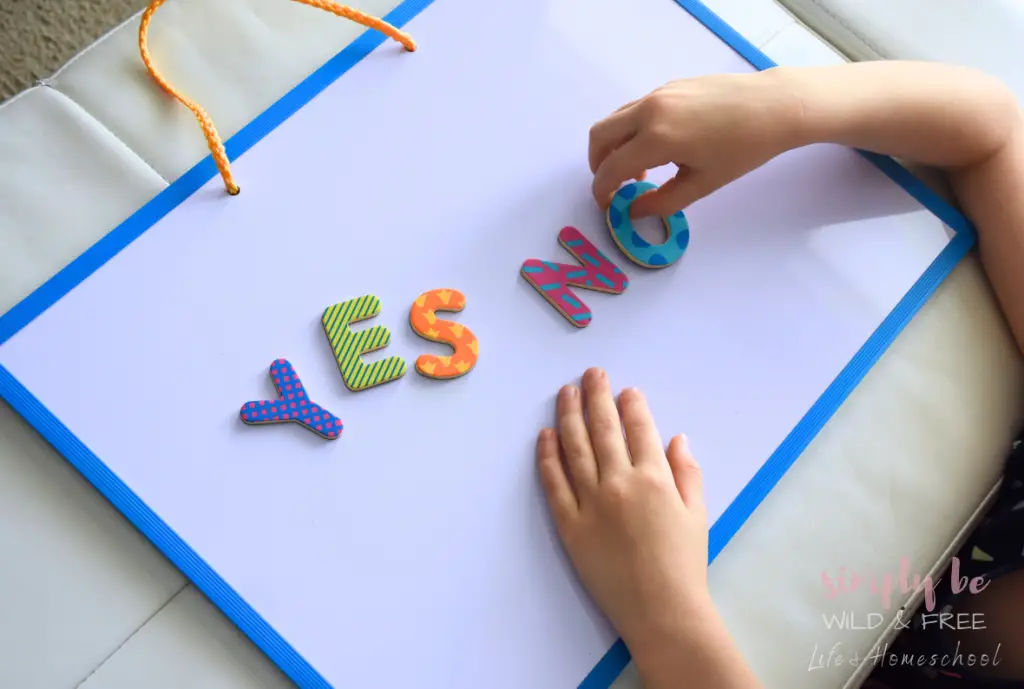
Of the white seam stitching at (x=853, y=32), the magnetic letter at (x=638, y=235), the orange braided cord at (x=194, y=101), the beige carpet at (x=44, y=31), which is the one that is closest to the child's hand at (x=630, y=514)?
the magnetic letter at (x=638, y=235)

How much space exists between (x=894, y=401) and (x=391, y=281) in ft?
1.25

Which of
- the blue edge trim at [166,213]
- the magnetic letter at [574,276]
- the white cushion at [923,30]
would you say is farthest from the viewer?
the white cushion at [923,30]

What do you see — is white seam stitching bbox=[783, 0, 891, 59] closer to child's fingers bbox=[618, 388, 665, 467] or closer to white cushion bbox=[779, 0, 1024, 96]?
white cushion bbox=[779, 0, 1024, 96]

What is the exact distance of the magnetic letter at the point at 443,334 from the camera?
1.81ft

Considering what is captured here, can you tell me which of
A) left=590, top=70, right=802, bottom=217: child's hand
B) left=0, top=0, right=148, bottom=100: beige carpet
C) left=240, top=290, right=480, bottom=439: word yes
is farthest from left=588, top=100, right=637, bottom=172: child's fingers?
left=0, top=0, right=148, bottom=100: beige carpet

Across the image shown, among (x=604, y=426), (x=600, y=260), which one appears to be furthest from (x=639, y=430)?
(x=600, y=260)

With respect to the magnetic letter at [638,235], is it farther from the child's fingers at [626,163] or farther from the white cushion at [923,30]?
the white cushion at [923,30]

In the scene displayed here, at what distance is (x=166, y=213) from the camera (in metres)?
0.56

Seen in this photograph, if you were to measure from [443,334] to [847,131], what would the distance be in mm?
353

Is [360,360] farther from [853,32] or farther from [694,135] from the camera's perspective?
[853,32]

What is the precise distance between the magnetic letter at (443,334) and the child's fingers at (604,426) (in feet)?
0.27

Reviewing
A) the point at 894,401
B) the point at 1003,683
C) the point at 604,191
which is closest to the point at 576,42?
the point at 604,191

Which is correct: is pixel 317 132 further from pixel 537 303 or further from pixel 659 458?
pixel 659 458

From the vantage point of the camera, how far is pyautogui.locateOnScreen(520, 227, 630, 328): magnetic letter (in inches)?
23.1
